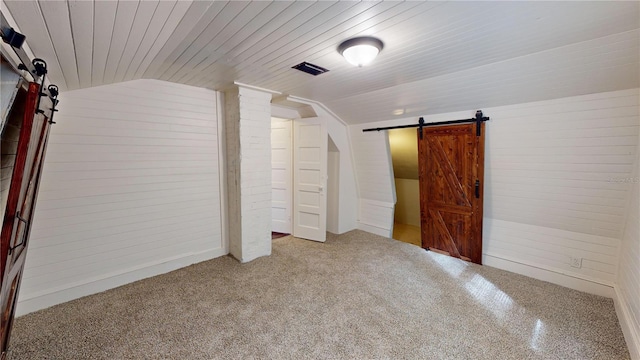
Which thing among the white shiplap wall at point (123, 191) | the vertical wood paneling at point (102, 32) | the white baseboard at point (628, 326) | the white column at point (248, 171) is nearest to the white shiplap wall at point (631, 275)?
the white baseboard at point (628, 326)

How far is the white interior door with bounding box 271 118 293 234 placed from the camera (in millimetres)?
4332

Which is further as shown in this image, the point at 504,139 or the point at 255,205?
the point at 255,205

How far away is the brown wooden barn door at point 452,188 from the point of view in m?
3.16

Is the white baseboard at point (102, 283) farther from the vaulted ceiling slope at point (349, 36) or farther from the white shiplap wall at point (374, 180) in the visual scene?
the white shiplap wall at point (374, 180)

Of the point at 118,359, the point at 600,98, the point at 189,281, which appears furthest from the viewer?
the point at 189,281

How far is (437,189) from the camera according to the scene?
356 cm

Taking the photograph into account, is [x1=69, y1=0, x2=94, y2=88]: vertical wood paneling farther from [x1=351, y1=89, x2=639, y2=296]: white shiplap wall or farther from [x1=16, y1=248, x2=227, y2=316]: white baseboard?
[x1=351, y1=89, x2=639, y2=296]: white shiplap wall

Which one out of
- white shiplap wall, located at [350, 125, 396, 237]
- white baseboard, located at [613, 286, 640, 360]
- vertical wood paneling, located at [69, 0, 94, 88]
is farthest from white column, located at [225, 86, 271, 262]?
white baseboard, located at [613, 286, 640, 360]

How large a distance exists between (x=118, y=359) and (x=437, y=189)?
3.72m

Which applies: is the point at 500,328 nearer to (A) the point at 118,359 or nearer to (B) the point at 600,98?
(B) the point at 600,98

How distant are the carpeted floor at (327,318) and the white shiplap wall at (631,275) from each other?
0.11 m

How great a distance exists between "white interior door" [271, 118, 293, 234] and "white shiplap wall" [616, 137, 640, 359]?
3.80m

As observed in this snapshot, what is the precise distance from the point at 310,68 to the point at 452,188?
2431 millimetres

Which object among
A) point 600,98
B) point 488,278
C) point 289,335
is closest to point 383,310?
point 289,335
